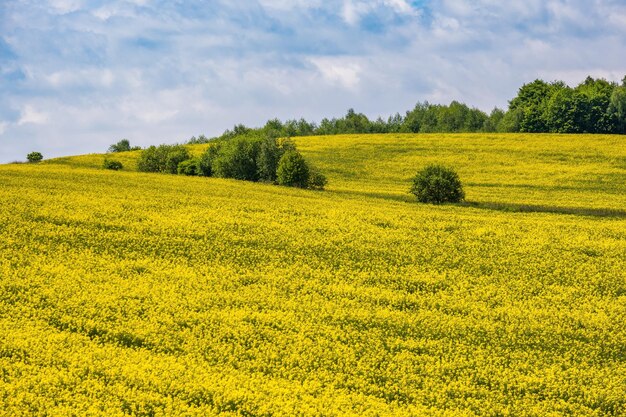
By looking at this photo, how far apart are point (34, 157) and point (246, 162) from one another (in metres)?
34.7

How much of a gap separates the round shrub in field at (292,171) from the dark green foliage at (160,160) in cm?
1970

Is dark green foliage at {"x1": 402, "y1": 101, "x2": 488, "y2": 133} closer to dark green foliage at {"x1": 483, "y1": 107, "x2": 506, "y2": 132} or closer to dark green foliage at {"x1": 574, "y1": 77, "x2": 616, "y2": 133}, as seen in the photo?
dark green foliage at {"x1": 483, "y1": 107, "x2": 506, "y2": 132}

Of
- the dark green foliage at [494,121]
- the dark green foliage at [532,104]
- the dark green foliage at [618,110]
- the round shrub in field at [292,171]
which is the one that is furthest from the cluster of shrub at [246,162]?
the dark green foliage at [494,121]

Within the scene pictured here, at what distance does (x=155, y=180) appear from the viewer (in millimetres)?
54094

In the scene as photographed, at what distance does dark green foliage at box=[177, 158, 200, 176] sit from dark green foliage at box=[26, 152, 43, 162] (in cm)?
2332

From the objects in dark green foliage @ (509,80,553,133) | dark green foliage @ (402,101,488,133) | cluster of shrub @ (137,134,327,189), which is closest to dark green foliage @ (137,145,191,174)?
cluster of shrub @ (137,134,327,189)

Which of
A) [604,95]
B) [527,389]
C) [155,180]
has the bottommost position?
[527,389]

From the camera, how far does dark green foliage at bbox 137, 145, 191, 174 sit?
76125mm

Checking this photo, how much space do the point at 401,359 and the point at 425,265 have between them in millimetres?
10090

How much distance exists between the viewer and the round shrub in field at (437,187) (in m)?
54.6

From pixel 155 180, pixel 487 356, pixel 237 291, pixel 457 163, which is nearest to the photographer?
pixel 487 356

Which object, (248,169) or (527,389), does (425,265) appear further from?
A: (248,169)

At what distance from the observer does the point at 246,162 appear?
2648 inches

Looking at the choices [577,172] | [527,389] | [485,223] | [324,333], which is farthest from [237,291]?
[577,172]
